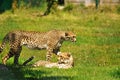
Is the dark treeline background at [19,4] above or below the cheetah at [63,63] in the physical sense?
below

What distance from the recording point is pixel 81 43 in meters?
24.3

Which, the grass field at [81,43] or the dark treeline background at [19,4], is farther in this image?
the dark treeline background at [19,4]

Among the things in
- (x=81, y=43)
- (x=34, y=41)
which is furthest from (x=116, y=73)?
(x=81, y=43)

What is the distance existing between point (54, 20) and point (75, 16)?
3.56 metres

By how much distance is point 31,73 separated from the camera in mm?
14281

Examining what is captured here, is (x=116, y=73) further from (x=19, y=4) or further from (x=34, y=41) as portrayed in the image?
(x=19, y=4)

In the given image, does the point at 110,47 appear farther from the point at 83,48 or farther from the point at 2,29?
the point at 2,29

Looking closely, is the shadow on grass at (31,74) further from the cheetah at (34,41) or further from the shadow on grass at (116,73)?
the cheetah at (34,41)

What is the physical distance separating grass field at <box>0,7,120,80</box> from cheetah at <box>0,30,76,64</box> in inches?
26.9

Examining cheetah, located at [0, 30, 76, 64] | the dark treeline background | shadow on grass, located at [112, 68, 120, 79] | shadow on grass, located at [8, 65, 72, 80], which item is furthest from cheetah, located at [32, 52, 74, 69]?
the dark treeline background

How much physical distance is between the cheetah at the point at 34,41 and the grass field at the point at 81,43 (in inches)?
26.9

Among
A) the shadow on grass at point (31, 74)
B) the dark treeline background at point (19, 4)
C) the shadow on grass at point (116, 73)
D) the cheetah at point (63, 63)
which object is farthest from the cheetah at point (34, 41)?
the dark treeline background at point (19, 4)

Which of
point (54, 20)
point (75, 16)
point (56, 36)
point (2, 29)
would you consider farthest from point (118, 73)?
point (75, 16)

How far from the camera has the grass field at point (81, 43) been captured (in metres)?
14.5
